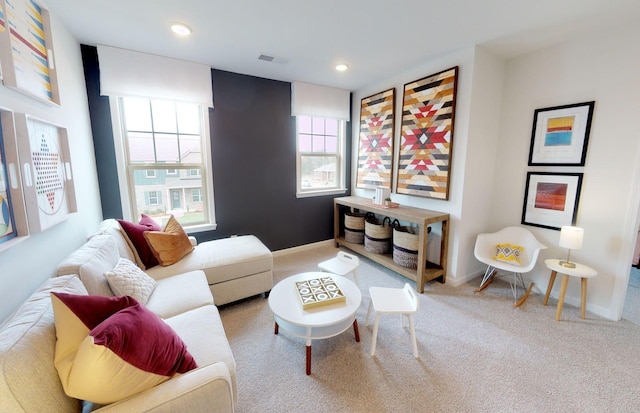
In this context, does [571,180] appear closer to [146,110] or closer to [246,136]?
[246,136]

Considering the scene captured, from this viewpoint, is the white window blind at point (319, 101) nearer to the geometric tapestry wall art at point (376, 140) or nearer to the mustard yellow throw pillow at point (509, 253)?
the geometric tapestry wall art at point (376, 140)

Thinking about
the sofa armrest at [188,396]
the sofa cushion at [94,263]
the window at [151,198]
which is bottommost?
the sofa armrest at [188,396]

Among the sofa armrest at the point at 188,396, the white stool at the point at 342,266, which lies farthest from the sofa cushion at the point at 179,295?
the white stool at the point at 342,266

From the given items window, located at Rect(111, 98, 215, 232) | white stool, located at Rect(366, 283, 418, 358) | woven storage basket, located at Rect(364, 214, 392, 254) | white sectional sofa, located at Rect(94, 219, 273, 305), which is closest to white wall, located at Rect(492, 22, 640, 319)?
woven storage basket, located at Rect(364, 214, 392, 254)

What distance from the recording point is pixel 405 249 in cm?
286

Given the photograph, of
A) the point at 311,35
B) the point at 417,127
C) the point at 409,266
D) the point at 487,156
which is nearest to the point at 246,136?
the point at 311,35

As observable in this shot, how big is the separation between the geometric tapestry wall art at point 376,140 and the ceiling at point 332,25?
693mm

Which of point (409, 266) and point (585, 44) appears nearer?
point (585, 44)

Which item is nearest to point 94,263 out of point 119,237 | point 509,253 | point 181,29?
point 119,237

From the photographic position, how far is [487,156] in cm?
276

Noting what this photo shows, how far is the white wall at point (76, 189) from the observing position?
127cm

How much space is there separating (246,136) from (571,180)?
3477mm

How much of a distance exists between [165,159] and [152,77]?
33.0 inches

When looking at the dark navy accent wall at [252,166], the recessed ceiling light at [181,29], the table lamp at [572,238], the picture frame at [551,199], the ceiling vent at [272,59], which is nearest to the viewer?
the recessed ceiling light at [181,29]
